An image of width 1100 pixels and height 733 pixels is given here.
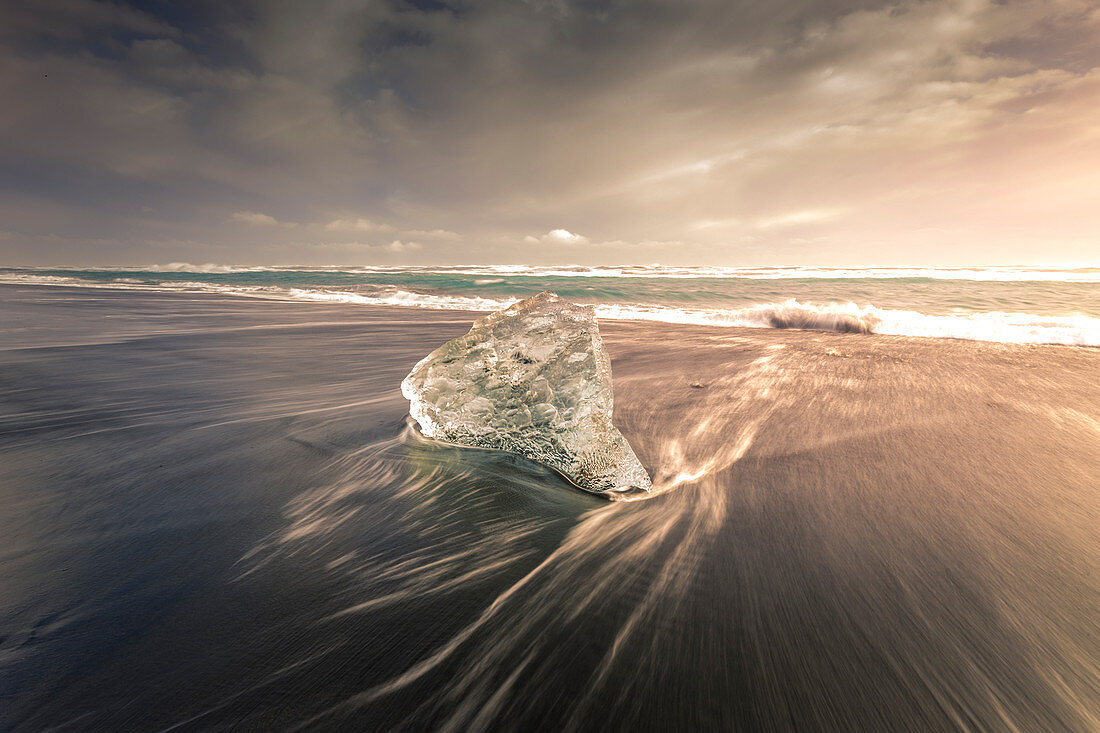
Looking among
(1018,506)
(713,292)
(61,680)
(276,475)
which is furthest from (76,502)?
(713,292)

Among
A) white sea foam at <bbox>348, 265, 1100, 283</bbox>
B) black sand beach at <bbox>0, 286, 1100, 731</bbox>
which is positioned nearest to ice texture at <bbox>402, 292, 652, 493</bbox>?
black sand beach at <bbox>0, 286, 1100, 731</bbox>

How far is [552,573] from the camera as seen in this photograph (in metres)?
1.24

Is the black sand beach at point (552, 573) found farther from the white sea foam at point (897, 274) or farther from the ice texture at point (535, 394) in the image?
the white sea foam at point (897, 274)

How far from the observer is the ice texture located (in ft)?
5.72

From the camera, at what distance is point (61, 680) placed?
34.0 inches

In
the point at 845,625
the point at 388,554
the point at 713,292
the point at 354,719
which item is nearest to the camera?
the point at 354,719

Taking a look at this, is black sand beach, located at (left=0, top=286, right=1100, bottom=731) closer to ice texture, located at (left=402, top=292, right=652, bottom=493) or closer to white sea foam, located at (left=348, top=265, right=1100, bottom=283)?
ice texture, located at (left=402, top=292, right=652, bottom=493)

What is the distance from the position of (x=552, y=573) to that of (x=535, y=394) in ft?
2.82

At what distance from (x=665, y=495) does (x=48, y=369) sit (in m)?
5.18

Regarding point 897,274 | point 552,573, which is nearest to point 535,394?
point 552,573

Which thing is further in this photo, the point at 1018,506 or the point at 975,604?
the point at 1018,506

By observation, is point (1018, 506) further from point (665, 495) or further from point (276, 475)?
point (276, 475)

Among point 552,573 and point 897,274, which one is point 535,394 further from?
point 897,274

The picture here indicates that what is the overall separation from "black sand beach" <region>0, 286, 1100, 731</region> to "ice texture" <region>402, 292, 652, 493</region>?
0.38 feet
